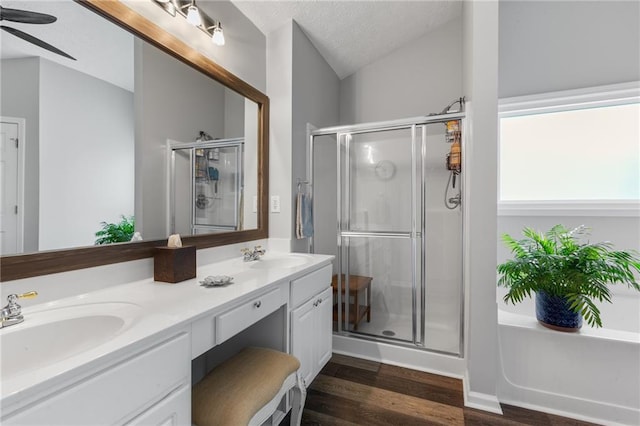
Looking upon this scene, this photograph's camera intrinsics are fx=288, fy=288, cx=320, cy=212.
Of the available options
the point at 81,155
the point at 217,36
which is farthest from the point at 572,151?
the point at 81,155

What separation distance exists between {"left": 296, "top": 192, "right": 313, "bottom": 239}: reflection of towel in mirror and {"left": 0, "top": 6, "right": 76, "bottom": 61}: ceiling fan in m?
1.55

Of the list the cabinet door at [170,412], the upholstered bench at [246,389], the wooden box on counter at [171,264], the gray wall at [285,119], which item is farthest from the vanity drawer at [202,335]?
the gray wall at [285,119]

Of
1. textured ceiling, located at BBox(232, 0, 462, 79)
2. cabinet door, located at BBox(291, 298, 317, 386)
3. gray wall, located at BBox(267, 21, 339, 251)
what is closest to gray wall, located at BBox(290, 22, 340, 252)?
gray wall, located at BBox(267, 21, 339, 251)

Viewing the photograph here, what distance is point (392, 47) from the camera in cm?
296

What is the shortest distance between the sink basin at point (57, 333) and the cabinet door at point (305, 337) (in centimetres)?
81

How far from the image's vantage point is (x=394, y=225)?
7.80ft

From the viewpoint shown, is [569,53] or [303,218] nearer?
[303,218]

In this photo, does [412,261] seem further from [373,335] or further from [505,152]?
[505,152]

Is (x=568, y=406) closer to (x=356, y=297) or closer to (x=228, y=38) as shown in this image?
(x=356, y=297)

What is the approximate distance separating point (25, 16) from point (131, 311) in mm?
1047

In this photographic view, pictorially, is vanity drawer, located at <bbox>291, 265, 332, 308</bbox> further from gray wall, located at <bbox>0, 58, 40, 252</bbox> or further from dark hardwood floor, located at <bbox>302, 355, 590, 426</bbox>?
gray wall, located at <bbox>0, 58, 40, 252</bbox>

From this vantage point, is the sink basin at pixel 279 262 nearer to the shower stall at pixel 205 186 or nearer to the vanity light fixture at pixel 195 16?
the shower stall at pixel 205 186

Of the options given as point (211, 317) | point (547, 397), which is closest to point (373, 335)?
point (547, 397)

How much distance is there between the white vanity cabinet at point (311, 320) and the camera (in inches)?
60.6
